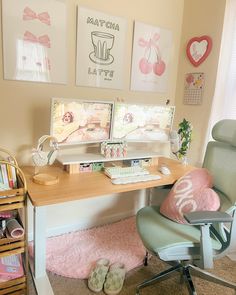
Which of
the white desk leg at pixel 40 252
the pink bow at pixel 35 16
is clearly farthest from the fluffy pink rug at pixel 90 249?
the pink bow at pixel 35 16

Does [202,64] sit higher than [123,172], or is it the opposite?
[202,64]

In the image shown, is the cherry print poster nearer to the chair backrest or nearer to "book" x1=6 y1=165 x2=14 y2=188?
the chair backrest

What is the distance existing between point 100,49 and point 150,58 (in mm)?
535

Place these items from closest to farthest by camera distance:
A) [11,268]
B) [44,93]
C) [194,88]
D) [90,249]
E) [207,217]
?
[207,217] → [11,268] → [44,93] → [90,249] → [194,88]

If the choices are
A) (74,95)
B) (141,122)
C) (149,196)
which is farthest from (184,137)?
(74,95)

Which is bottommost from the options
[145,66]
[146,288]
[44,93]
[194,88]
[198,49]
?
[146,288]

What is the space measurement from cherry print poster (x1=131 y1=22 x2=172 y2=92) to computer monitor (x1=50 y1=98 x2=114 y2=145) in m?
0.59

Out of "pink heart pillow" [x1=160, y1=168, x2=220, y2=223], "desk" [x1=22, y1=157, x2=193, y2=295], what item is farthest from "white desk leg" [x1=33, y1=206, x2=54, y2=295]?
"pink heart pillow" [x1=160, y1=168, x2=220, y2=223]

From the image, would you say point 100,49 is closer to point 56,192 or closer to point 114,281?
point 56,192

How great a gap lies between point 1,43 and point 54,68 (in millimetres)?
375

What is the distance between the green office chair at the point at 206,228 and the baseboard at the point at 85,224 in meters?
0.81

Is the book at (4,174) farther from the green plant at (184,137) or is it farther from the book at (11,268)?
the green plant at (184,137)

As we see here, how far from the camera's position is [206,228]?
1.16 meters

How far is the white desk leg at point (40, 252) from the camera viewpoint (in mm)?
1407
